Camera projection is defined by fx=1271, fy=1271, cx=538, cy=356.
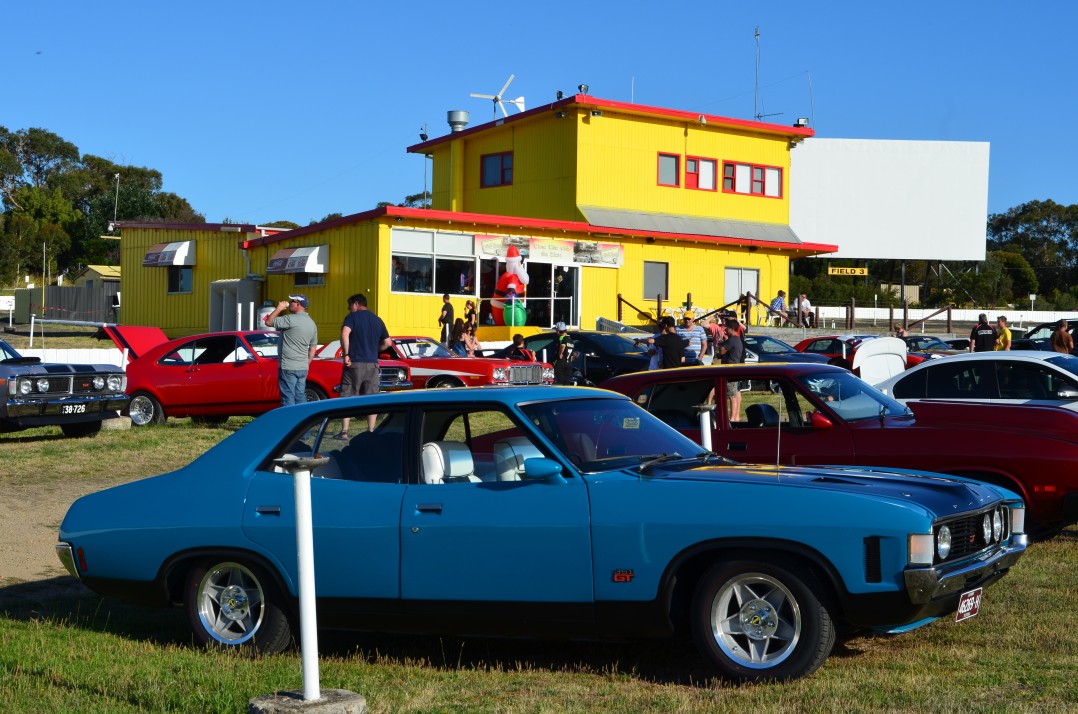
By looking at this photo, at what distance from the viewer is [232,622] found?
6801 millimetres

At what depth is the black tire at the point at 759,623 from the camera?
568 cm

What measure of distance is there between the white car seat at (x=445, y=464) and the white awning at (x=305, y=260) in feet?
90.1

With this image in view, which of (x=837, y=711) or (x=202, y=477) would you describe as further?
(x=202, y=477)

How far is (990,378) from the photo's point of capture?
42.2ft

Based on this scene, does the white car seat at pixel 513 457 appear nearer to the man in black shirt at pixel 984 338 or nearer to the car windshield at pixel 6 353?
the car windshield at pixel 6 353

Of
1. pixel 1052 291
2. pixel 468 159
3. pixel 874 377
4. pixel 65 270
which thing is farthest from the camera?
pixel 1052 291

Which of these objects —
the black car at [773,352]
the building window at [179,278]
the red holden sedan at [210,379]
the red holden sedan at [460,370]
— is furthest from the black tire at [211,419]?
the building window at [179,278]

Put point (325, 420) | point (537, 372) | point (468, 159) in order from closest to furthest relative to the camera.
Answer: point (325, 420) < point (537, 372) < point (468, 159)

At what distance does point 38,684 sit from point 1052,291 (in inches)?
3687

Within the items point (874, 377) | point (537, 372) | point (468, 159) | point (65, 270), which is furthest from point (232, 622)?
point (65, 270)

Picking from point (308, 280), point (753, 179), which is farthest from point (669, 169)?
point (308, 280)

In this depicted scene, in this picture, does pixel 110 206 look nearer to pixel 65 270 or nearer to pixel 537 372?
pixel 65 270

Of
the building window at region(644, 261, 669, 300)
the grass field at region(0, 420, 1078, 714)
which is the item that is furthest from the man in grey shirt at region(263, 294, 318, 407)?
the building window at region(644, 261, 669, 300)

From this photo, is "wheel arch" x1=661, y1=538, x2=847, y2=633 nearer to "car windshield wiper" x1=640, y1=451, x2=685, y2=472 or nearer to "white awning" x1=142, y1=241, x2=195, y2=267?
"car windshield wiper" x1=640, y1=451, x2=685, y2=472
